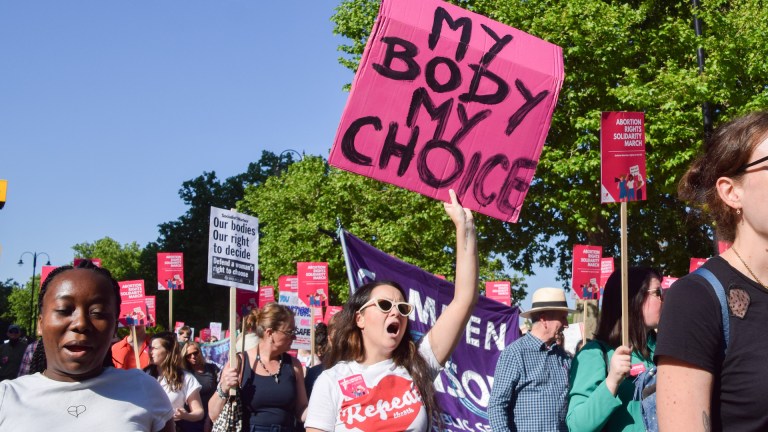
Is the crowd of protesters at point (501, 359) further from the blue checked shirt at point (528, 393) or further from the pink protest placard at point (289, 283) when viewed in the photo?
the pink protest placard at point (289, 283)

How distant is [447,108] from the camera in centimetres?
514

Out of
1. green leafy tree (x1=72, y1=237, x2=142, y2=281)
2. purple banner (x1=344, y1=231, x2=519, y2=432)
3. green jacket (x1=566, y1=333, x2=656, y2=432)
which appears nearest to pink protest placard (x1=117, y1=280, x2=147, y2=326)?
purple banner (x1=344, y1=231, x2=519, y2=432)

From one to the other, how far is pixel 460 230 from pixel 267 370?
3.12 meters

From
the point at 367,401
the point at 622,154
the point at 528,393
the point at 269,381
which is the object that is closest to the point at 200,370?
the point at 269,381

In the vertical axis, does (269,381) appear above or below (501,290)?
below

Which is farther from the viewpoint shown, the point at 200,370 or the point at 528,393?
the point at 200,370

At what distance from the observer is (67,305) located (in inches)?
123

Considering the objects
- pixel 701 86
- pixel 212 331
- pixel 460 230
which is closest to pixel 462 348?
pixel 460 230

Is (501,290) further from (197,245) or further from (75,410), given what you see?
(197,245)

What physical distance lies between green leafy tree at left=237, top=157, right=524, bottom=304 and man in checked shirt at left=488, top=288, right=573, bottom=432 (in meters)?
20.0

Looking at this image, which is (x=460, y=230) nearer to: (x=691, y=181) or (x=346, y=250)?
(x=691, y=181)

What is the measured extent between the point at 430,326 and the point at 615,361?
3.02 metres

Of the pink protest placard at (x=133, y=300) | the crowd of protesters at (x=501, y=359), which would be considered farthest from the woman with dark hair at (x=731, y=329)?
the pink protest placard at (x=133, y=300)

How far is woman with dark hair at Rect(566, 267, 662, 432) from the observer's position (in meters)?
4.52
